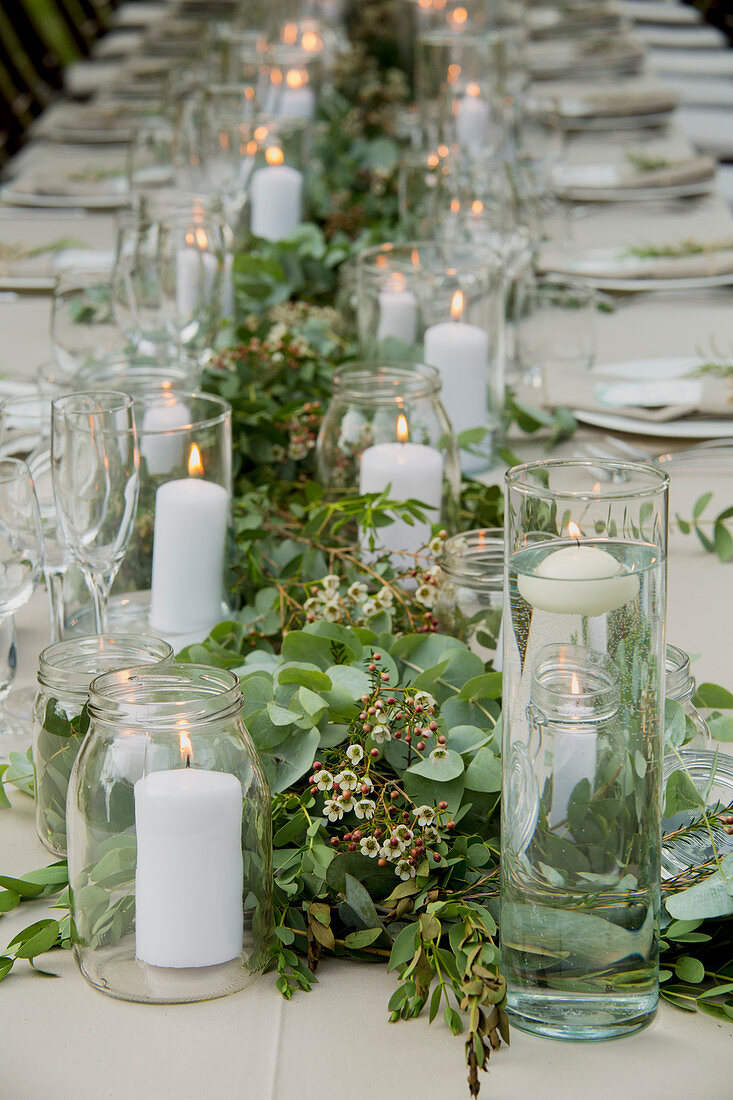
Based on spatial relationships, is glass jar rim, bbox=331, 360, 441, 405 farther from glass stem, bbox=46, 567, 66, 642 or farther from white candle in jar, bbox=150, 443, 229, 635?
glass stem, bbox=46, 567, 66, 642

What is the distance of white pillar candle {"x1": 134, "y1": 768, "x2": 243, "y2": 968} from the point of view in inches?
28.2

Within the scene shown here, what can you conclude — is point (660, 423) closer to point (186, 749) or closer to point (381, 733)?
point (381, 733)

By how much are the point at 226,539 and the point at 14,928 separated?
414 mm

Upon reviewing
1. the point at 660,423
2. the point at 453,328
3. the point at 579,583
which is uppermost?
the point at 579,583

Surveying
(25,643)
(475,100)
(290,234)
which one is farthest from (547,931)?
(475,100)

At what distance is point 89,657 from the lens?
88 centimetres

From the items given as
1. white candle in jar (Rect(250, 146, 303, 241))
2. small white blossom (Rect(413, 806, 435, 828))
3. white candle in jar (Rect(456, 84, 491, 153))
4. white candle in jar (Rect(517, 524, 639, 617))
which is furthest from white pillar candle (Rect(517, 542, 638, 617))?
white candle in jar (Rect(456, 84, 491, 153))

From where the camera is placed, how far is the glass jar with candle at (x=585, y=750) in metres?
0.66

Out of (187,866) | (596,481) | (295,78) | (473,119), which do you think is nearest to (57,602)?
(187,866)

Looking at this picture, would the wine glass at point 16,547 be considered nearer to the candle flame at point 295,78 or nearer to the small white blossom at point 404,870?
the small white blossom at point 404,870

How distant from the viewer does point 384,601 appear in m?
1.04

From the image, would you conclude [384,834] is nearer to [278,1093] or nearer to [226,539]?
[278,1093]

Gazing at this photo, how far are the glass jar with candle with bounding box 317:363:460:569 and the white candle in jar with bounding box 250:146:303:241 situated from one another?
99 centimetres

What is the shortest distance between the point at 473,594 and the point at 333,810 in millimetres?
266
